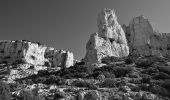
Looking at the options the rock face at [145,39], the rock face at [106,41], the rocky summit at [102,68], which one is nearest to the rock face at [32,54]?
the rocky summit at [102,68]

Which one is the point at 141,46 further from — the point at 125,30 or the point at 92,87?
the point at 92,87

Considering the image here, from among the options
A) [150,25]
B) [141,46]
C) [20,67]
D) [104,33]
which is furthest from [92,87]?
[20,67]

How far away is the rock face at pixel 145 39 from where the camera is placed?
7219cm

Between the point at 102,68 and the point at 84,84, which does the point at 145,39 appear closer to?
the point at 102,68

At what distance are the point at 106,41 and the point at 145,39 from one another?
46.2ft

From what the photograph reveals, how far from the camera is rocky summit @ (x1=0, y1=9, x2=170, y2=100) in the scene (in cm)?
3241

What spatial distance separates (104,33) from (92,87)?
3740 cm

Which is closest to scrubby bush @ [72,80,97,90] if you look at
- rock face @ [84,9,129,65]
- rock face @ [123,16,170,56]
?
rock face @ [84,9,129,65]

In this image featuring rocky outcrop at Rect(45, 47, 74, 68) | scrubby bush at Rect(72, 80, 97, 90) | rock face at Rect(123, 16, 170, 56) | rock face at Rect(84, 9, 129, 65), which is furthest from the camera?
rocky outcrop at Rect(45, 47, 74, 68)

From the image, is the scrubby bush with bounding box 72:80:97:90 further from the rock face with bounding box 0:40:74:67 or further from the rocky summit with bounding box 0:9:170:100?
the rock face with bounding box 0:40:74:67

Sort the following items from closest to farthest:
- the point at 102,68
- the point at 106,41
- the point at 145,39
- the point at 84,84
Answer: the point at 84,84, the point at 102,68, the point at 106,41, the point at 145,39

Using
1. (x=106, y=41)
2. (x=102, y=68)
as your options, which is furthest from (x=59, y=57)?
(x=102, y=68)

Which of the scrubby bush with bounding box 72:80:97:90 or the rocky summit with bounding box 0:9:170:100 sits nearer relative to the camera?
the rocky summit with bounding box 0:9:170:100

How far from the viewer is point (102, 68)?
1998 inches
